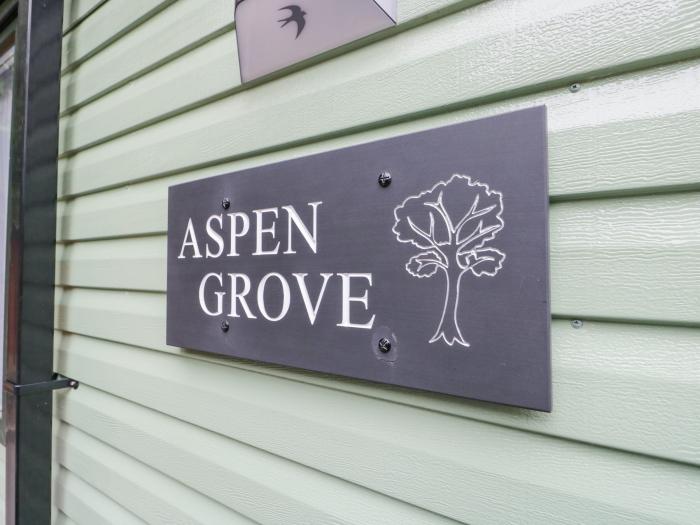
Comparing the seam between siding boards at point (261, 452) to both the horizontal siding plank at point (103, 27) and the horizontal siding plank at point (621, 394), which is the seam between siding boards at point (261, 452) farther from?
the horizontal siding plank at point (103, 27)

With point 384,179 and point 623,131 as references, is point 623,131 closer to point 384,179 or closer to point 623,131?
point 623,131

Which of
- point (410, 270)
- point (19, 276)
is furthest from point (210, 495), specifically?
point (19, 276)

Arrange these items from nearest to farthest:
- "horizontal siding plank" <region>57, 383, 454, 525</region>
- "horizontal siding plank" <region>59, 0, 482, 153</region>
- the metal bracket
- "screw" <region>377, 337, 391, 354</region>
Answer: "screw" <region>377, 337, 391, 354</region> < "horizontal siding plank" <region>57, 383, 454, 525</region> < "horizontal siding plank" <region>59, 0, 482, 153</region> < the metal bracket

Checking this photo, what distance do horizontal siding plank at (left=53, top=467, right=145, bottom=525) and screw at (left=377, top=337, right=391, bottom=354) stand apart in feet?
3.55

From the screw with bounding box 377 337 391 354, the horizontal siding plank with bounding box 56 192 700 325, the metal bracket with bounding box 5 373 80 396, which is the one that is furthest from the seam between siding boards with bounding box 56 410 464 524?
the horizontal siding plank with bounding box 56 192 700 325

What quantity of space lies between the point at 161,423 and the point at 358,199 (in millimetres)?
946

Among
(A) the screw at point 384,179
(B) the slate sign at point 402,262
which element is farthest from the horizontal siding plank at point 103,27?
(A) the screw at point 384,179

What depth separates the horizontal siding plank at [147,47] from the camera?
3.67 feet

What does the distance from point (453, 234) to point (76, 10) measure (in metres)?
1.91

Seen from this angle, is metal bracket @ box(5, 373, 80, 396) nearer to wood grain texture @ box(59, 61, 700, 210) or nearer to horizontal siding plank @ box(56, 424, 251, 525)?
horizontal siding plank @ box(56, 424, 251, 525)

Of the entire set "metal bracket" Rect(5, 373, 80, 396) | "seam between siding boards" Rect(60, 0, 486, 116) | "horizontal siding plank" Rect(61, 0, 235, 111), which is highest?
"horizontal siding plank" Rect(61, 0, 235, 111)

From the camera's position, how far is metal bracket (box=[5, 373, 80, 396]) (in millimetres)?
1505

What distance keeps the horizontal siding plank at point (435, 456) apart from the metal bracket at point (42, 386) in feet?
2.27

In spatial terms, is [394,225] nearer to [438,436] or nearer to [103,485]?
[438,436]
